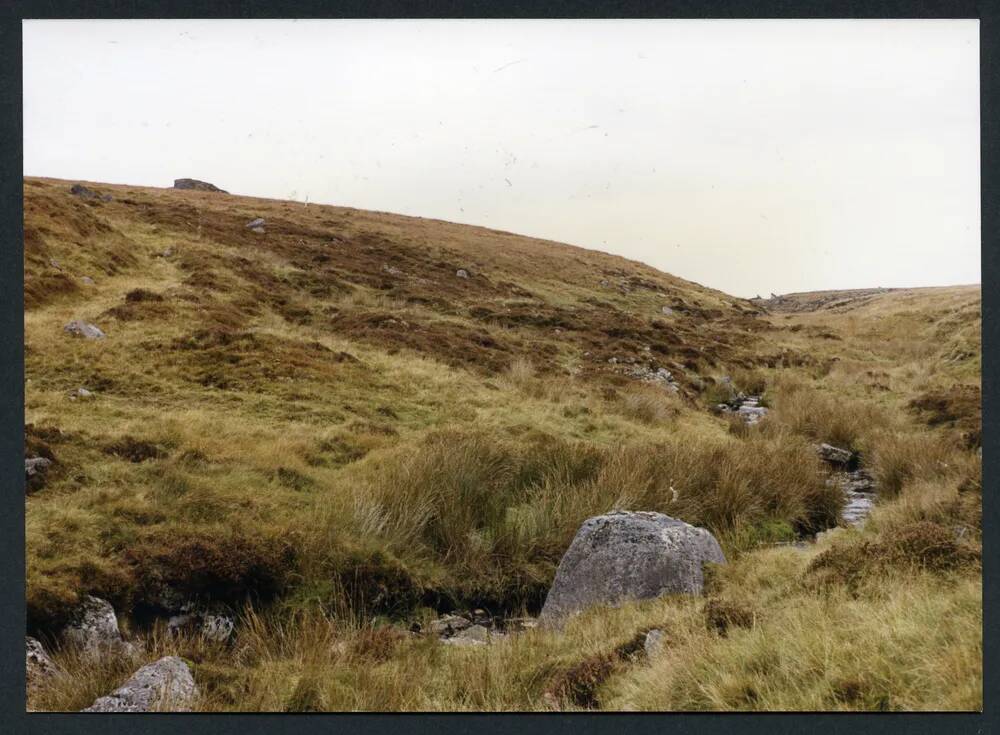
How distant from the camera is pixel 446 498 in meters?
9.27

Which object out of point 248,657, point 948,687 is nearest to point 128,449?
point 248,657

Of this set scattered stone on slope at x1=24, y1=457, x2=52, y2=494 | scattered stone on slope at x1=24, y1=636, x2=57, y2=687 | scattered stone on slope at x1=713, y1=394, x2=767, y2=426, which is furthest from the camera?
scattered stone on slope at x1=713, y1=394, x2=767, y2=426

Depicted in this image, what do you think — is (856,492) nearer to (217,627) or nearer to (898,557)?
(898,557)

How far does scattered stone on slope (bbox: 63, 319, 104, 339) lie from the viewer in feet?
50.8

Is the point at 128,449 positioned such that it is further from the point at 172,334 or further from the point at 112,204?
the point at 112,204

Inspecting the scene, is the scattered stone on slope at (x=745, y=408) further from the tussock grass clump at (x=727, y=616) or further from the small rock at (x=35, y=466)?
the small rock at (x=35, y=466)

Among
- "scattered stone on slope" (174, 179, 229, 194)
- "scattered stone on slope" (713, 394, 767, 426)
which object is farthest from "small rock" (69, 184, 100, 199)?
"scattered stone on slope" (174, 179, 229, 194)

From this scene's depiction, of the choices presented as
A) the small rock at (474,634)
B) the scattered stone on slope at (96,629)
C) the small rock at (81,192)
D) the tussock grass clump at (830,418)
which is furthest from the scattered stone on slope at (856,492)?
the small rock at (81,192)

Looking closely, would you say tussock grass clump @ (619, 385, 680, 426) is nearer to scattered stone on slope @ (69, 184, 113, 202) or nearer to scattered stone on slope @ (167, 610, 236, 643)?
scattered stone on slope @ (167, 610, 236, 643)

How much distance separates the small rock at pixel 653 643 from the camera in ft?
17.8

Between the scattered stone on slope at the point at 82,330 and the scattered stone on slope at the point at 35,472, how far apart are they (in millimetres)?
7993

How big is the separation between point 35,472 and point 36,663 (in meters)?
3.07

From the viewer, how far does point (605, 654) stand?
557 cm

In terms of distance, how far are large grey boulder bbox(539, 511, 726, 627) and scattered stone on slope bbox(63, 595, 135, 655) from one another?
3.89m
